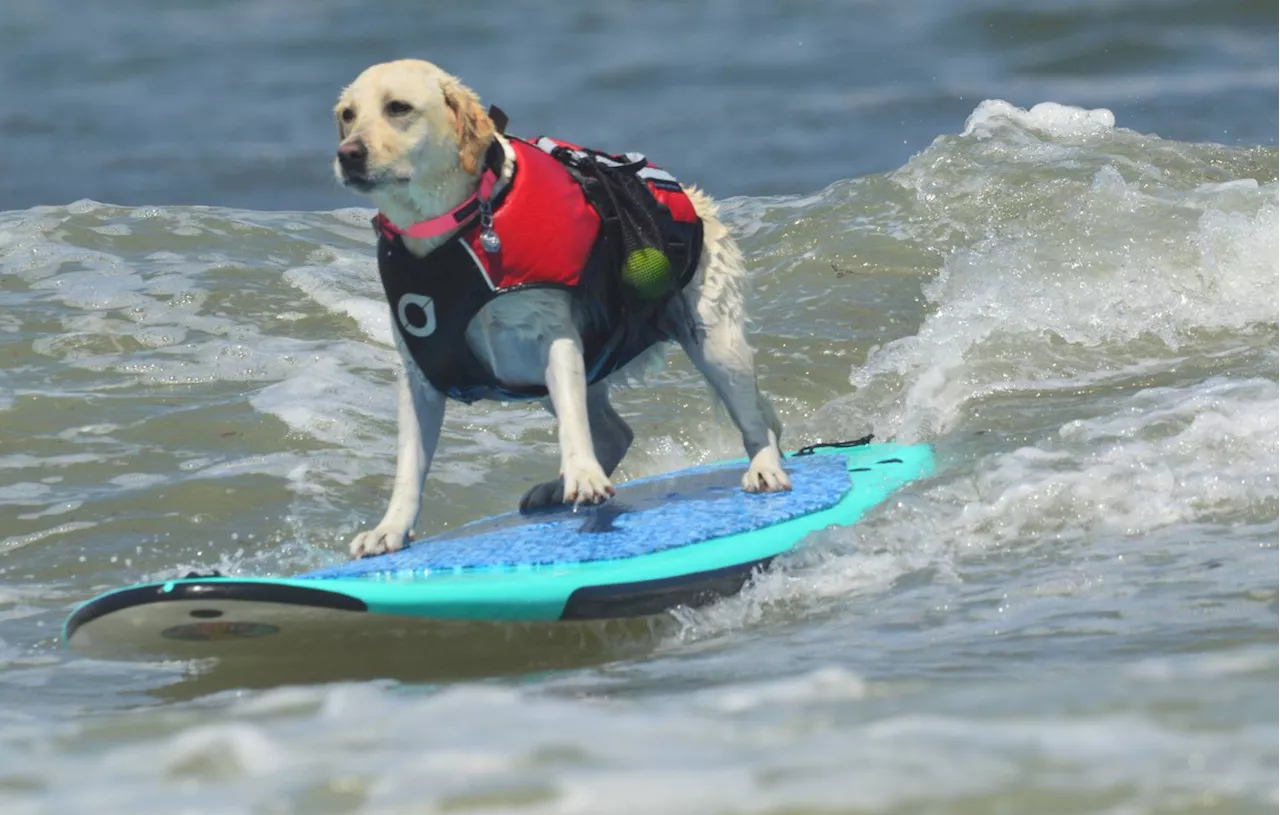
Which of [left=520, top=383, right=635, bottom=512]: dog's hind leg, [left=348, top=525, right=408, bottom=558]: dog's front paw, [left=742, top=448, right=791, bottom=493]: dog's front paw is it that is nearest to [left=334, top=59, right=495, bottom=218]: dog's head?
[left=348, top=525, right=408, bottom=558]: dog's front paw

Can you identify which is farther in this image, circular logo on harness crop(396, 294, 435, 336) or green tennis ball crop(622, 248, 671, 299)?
green tennis ball crop(622, 248, 671, 299)

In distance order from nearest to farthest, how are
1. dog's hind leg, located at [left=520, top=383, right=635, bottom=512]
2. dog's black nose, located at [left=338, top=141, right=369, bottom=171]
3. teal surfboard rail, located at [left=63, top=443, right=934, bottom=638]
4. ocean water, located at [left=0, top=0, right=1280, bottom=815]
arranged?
ocean water, located at [left=0, top=0, right=1280, bottom=815]
teal surfboard rail, located at [left=63, top=443, right=934, bottom=638]
dog's black nose, located at [left=338, top=141, right=369, bottom=171]
dog's hind leg, located at [left=520, top=383, right=635, bottom=512]

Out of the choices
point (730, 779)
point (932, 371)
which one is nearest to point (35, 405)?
point (932, 371)

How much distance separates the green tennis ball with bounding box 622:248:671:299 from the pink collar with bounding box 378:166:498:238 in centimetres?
62

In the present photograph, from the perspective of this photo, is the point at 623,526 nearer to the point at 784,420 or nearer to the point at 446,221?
the point at 446,221

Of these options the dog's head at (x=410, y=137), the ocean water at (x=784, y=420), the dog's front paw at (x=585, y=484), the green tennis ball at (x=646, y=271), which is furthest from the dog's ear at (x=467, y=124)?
the ocean water at (x=784, y=420)

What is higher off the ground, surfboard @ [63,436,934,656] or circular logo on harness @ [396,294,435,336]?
circular logo on harness @ [396,294,435,336]

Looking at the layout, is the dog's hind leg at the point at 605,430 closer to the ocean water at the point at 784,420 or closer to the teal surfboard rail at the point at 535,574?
the teal surfboard rail at the point at 535,574

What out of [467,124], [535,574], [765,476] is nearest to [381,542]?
[535,574]

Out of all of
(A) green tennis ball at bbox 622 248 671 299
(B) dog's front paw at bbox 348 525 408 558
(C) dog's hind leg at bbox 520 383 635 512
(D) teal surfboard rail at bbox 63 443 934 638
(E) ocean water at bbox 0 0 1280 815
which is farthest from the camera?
(C) dog's hind leg at bbox 520 383 635 512

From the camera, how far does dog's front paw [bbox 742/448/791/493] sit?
5.98m

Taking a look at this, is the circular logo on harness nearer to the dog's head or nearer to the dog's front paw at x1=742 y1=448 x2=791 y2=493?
the dog's head

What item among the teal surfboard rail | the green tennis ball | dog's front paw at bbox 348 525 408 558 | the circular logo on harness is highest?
the green tennis ball

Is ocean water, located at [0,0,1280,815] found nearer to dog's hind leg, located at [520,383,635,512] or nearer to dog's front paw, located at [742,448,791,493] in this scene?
dog's front paw, located at [742,448,791,493]
